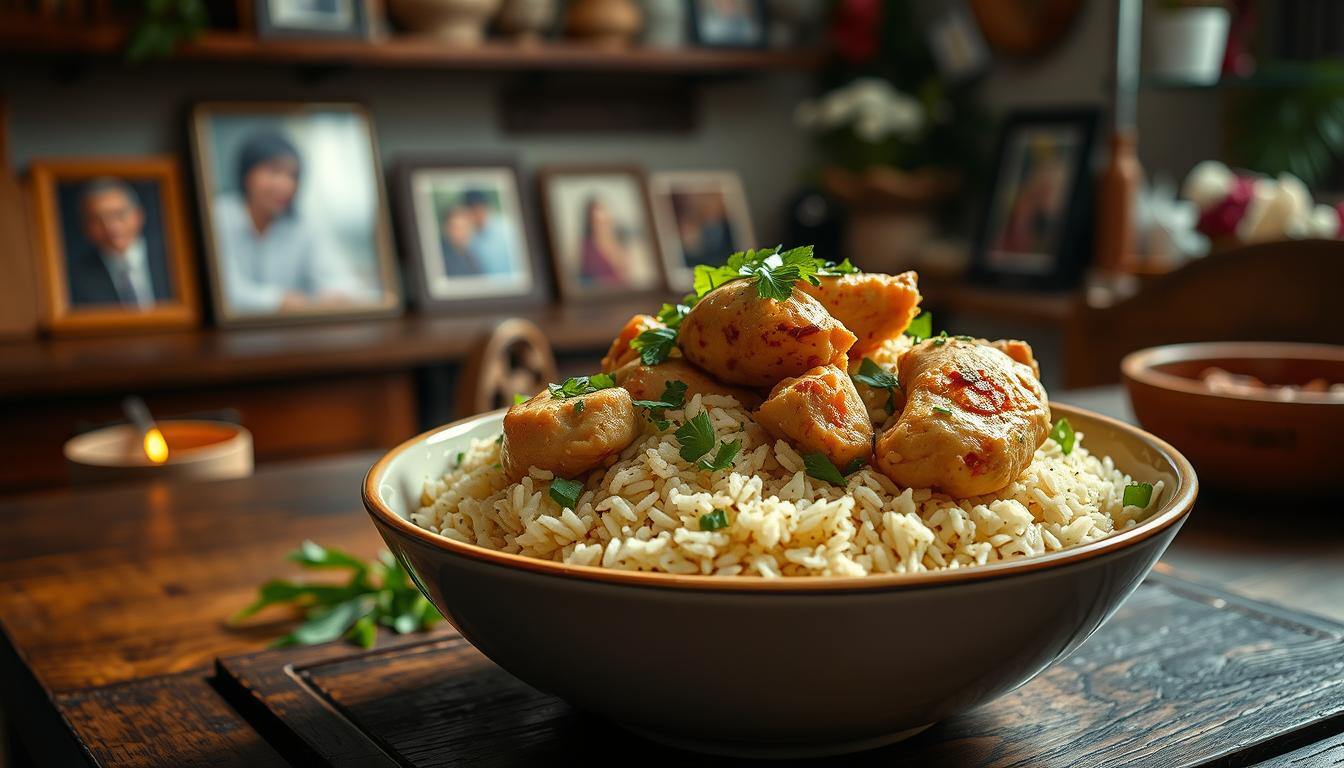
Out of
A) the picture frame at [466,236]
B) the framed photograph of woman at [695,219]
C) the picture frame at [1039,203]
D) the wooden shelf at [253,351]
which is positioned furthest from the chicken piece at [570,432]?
the framed photograph of woman at [695,219]

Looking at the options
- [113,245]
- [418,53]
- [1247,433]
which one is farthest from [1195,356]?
[113,245]

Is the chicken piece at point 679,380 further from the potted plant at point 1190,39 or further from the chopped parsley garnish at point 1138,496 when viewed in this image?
the potted plant at point 1190,39

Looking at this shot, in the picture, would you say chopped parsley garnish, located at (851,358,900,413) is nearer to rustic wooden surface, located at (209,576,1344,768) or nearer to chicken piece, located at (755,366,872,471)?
chicken piece, located at (755,366,872,471)

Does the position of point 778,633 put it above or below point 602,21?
below

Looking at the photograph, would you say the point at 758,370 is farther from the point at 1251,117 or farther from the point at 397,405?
the point at 1251,117

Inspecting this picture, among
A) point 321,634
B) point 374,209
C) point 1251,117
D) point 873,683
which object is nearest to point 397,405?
point 374,209

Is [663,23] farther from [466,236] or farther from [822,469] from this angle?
[822,469]
